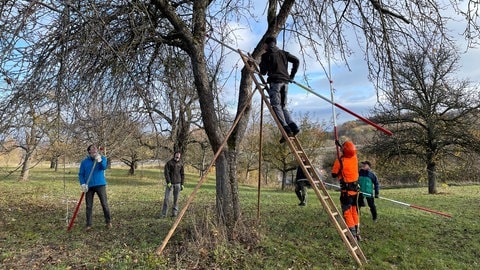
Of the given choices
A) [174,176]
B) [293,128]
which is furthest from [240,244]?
[174,176]

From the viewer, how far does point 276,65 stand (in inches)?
257

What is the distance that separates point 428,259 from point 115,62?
7.06 m

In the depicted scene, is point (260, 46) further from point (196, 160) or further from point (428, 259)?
point (196, 160)

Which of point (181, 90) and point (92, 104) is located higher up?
point (181, 90)

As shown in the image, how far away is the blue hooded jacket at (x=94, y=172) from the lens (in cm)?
809

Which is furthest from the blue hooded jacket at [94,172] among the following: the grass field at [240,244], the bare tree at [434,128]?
the bare tree at [434,128]

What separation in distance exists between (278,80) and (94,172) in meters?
4.75

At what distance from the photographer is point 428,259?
255 inches

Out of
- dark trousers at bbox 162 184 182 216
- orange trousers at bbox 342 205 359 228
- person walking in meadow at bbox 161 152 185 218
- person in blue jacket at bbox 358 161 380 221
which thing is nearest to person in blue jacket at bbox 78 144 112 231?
dark trousers at bbox 162 184 182 216

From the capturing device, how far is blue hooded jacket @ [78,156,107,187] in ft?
26.5

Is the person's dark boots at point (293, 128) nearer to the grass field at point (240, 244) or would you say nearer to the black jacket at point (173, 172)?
the grass field at point (240, 244)

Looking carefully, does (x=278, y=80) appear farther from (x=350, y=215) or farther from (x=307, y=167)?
(x=350, y=215)

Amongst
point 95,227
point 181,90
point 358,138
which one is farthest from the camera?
point 358,138

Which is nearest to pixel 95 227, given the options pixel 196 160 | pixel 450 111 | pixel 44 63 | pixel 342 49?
pixel 44 63
